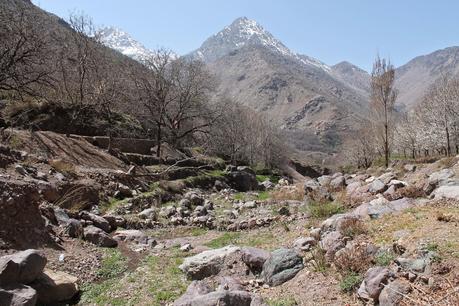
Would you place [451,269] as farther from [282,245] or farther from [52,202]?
[52,202]

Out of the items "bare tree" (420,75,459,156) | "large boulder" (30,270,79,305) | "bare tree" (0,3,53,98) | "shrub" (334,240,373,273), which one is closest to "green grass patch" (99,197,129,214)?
"large boulder" (30,270,79,305)

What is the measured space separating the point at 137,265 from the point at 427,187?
901 centimetres

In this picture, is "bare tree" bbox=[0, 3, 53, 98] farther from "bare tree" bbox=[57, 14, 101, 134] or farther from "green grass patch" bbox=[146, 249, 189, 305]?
"green grass patch" bbox=[146, 249, 189, 305]

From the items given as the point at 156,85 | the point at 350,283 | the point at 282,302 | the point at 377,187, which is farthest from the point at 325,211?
the point at 156,85

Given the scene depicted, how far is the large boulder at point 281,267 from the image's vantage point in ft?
24.1

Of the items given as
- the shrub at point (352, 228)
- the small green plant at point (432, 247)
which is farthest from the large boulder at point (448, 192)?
the small green plant at point (432, 247)

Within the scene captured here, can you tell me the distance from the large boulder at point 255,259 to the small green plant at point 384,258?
2113 millimetres

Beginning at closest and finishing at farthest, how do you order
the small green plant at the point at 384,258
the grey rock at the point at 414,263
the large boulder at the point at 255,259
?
the grey rock at the point at 414,263
the small green plant at the point at 384,258
the large boulder at the point at 255,259

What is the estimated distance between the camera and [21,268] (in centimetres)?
658

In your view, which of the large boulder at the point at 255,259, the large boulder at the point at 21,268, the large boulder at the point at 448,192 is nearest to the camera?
the large boulder at the point at 21,268

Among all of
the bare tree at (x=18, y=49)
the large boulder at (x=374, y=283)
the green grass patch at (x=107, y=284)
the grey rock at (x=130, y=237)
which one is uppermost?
the bare tree at (x=18, y=49)

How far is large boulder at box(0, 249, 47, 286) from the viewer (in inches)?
251

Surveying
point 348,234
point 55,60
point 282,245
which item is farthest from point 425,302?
point 55,60

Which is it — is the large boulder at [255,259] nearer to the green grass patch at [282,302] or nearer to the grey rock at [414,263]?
the green grass patch at [282,302]
